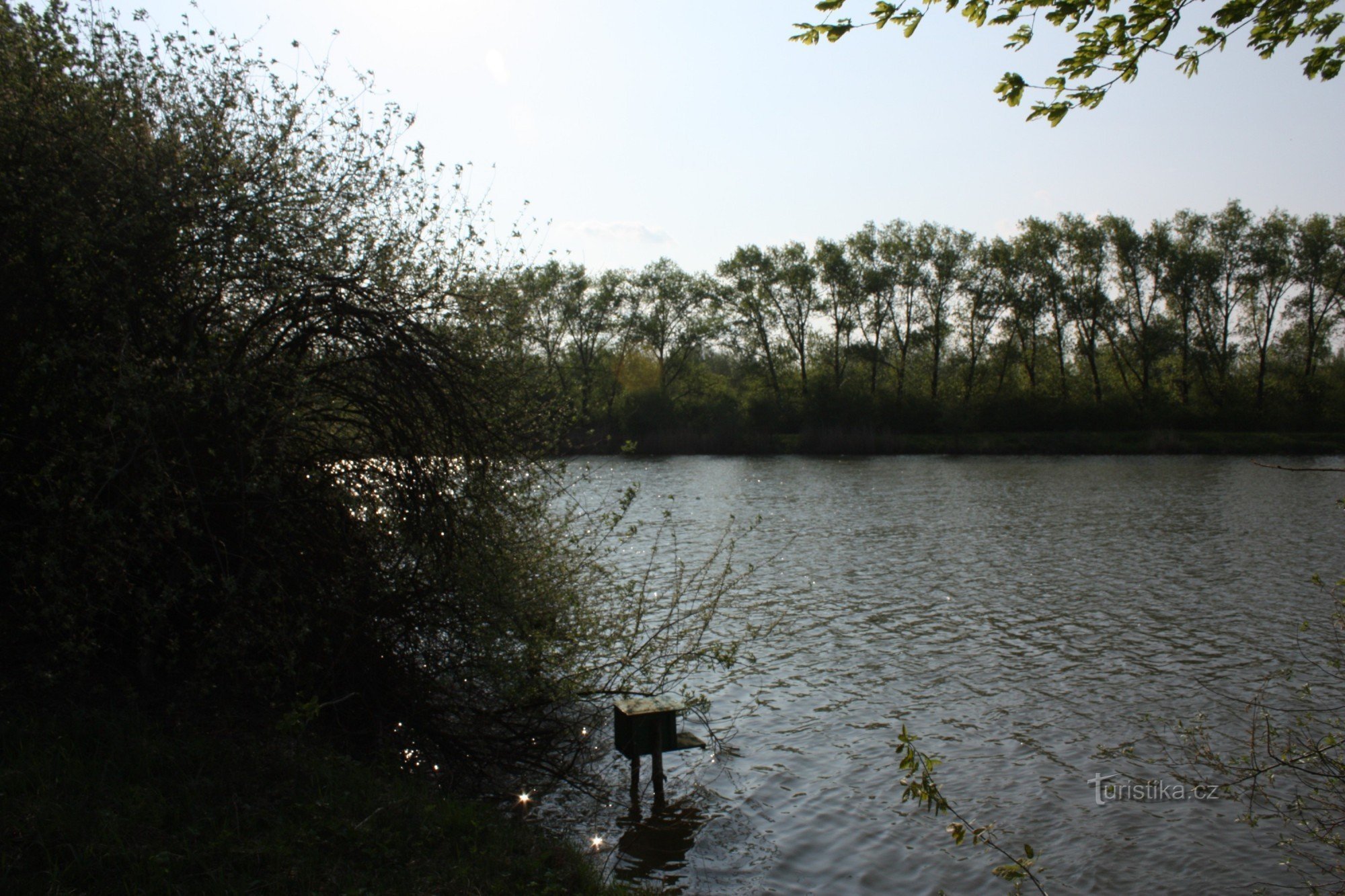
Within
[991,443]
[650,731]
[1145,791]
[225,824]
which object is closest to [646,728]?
[650,731]

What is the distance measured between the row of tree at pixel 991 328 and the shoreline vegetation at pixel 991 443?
2039mm

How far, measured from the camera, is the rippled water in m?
7.58

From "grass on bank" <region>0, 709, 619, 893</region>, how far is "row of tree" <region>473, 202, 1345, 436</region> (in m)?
47.3

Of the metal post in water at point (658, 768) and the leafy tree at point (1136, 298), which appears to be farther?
the leafy tree at point (1136, 298)

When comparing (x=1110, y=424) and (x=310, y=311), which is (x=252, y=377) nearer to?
(x=310, y=311)

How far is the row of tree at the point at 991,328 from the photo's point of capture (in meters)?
59.7

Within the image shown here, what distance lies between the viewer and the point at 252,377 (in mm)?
6965

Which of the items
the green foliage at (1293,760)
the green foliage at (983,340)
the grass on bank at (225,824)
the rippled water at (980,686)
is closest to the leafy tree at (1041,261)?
the green foliage at (983,340)

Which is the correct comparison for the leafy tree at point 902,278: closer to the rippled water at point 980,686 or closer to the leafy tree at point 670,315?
the leafy tree at point 670,315

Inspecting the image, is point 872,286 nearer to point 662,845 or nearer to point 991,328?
point 991,328

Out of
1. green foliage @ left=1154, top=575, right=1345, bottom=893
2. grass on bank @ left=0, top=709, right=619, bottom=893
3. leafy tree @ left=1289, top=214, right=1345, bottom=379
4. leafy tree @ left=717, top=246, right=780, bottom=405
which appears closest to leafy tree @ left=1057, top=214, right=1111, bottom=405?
leafy tree @ left=1289, top=214, right=1345, bottom=379

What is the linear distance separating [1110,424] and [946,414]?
10636mm

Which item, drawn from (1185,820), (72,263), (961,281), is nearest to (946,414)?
(961,281)

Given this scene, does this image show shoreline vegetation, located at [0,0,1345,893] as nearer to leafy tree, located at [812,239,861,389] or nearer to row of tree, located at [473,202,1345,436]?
row of tree, located at [473,202,1345,436]
